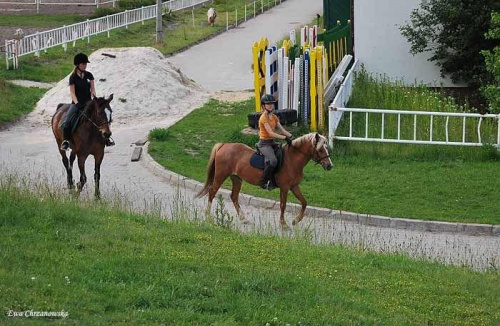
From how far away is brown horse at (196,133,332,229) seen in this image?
1656cm

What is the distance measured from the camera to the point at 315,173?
68.7 feet

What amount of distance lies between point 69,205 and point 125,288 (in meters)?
4.46

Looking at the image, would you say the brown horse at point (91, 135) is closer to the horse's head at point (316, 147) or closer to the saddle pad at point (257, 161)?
the saddle pad at point (257, 161)

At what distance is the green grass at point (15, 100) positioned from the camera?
26.4m

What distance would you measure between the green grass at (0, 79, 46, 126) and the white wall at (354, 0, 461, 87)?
31.4 feet

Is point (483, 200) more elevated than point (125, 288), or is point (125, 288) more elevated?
point (125, 288)

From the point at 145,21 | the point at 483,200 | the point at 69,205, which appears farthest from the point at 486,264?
the point at 145,21

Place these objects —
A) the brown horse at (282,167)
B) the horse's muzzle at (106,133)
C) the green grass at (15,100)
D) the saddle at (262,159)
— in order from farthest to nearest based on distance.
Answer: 1. the green grass at (15,100)
2. the horse's muzzle at (106,133)
3. the saddle at (262,159)
4. the brown horse at (282,167)

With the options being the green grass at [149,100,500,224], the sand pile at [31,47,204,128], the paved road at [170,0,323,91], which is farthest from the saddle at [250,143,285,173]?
the paved road at [170,0,323,91]

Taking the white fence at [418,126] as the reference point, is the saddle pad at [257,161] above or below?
above

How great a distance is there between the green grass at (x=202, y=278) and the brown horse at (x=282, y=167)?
3083mm

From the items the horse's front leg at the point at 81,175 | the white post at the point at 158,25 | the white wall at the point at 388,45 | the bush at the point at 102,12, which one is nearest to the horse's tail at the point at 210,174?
the horse's front leg at the point at 81,175

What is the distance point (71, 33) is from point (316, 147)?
2462cm

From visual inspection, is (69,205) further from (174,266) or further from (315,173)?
(315,173)
